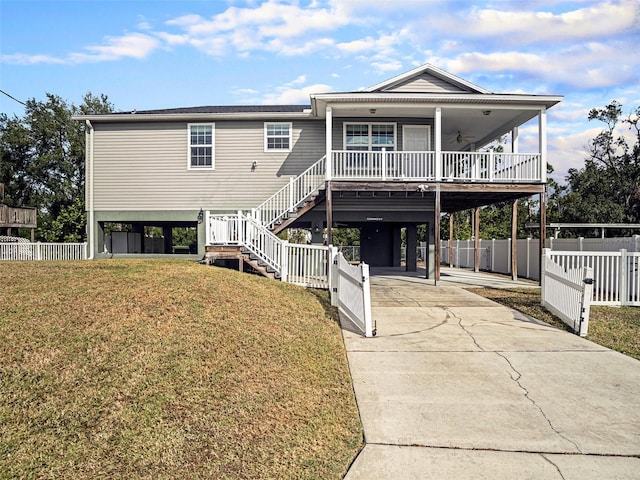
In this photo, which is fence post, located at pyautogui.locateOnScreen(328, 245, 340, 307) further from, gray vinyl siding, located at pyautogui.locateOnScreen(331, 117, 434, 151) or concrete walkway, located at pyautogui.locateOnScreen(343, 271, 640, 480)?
gray vinyl siding, located at pyautogui.locateOnScreen(331, 117, 434, 151)

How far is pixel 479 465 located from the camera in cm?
380

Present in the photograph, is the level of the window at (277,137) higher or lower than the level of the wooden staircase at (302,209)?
higher

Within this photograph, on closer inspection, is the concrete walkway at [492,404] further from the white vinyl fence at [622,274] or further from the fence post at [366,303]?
the white vinyl fence at [622,274]

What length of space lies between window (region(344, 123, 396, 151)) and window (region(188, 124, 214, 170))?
16.3 feet

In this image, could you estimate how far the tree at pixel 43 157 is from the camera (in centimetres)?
3419

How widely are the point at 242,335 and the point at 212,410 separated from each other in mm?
1995

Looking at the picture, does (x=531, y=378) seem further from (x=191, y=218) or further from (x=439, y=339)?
(x=191, y=218)

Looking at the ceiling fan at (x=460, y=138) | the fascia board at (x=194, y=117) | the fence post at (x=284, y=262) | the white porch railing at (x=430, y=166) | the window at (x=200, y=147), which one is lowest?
the fence post at (x=284, y=262)

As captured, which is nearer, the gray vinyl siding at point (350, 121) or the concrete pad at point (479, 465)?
the concrete pad at point (479, 465)

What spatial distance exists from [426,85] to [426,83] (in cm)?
7

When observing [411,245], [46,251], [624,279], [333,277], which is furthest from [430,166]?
[46,251]

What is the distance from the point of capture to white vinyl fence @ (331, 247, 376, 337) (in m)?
7.95

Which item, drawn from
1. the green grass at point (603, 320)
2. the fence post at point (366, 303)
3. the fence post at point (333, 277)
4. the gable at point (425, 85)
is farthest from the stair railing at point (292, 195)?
the fence post at point (366, 303)

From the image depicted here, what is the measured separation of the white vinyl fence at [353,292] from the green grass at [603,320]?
12.5 ft
